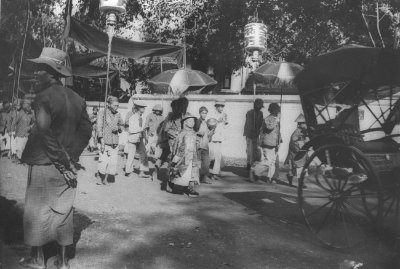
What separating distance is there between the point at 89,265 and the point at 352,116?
3.65m

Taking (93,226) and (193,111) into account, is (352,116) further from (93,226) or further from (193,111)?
(193,111)

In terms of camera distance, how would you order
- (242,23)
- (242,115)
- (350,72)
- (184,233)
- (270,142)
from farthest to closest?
(242,23) < (242,115) < (270,142) < (184,233) < (350,72)

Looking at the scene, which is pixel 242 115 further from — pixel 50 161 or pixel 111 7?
pixel 50 161

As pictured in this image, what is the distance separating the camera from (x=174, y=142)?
298 inches

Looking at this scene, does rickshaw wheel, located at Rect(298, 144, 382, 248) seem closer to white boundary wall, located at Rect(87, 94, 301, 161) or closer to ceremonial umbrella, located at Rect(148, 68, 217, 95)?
ceremonial umbrella, located at Rect(148, 68, 217, 95)

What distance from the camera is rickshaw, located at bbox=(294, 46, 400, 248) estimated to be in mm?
4379

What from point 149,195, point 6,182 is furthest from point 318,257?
point 6,182

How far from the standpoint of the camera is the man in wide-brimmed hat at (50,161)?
3.49m

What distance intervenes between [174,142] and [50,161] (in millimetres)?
4092

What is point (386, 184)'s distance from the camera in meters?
4.70

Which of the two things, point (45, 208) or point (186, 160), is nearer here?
point (45, 208)

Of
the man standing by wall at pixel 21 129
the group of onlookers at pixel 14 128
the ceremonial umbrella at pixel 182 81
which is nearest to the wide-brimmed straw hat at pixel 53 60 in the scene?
the ceremonial umbrella at pixel 182 81

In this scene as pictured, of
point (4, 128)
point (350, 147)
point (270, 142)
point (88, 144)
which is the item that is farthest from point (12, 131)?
point (350, 147)

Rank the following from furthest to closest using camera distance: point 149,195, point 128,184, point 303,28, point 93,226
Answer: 1. point 303,28
2. point 128,184
3. point 149,195
4. point 93,226
